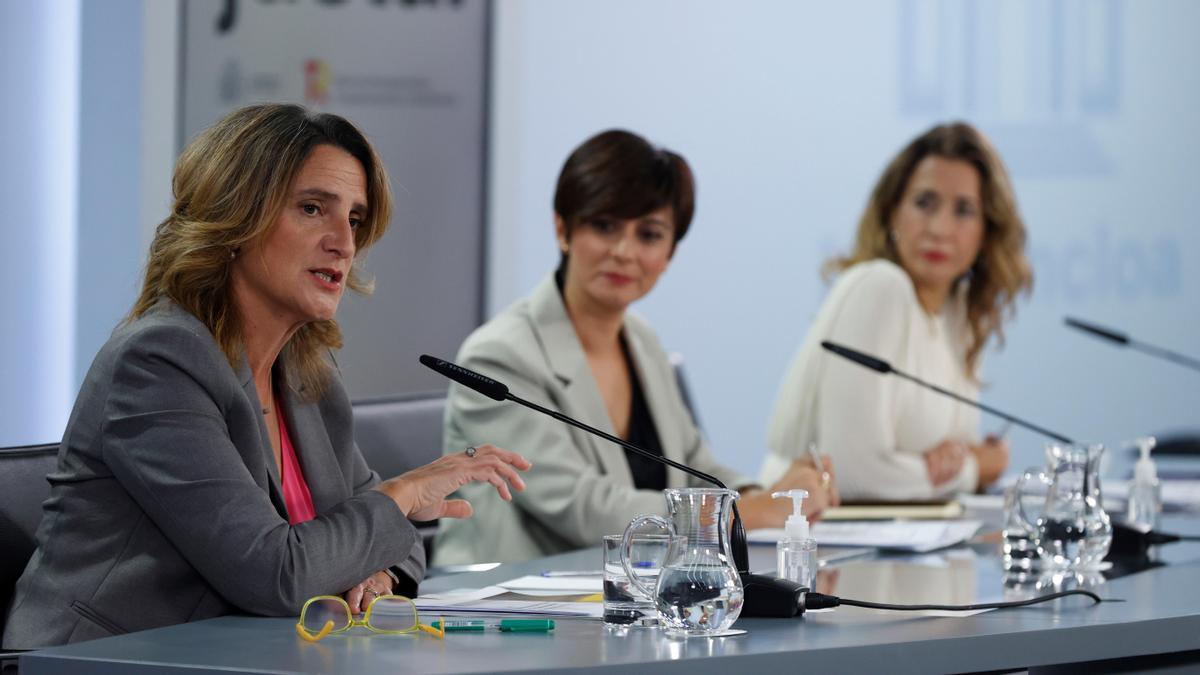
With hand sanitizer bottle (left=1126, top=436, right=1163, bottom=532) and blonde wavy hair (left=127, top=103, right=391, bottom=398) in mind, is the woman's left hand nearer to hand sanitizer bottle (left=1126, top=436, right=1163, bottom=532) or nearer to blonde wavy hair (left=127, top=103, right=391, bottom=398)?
blonde wavy hair (left=127, top=103, right=391, bottom=398)

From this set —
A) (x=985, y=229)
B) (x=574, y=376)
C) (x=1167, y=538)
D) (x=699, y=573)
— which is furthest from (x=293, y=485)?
(x=985, y=229)

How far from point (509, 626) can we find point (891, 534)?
48.0 inches

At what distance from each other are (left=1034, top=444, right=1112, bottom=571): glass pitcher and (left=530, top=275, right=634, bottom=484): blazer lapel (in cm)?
93

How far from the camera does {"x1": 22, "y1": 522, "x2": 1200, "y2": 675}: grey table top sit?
1395mm

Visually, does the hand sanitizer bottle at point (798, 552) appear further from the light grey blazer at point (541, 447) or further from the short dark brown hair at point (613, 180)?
the short dark brown hair at point (613, 180)

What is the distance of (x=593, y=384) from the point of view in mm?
3025

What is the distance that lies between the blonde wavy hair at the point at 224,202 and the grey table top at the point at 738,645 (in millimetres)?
463

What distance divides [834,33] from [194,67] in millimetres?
2397

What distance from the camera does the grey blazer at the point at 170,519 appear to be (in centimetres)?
171

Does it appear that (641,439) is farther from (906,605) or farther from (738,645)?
(738,645)

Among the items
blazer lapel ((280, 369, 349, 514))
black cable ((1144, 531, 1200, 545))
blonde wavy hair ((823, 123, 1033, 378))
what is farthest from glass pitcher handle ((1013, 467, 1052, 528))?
blonde wavy hair ((823, 123, 1033, 378))

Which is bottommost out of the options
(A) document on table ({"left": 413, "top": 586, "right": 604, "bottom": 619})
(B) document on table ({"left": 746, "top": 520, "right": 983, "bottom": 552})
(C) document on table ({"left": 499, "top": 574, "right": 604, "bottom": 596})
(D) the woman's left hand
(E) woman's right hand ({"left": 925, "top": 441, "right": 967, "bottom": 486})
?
(E) woman's right hand ({"left": 925, "top": 441, "right": 967, "bottom": 486})

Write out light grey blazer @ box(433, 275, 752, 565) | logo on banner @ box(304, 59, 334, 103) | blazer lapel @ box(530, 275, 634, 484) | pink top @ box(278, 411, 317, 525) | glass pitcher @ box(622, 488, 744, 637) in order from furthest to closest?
logo on banner @ box(304, 59, 334, 103)
blazer lapel @ box(530, 275, 634, 484)
light grey blazer @ box(433, 275, 752, 565)
pink top @ box(278, 411, 317, 525)
glass pitcher @ box(622, 488, 744, 637)

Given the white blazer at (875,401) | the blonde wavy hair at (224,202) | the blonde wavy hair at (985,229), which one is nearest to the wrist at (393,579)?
the blonde wavy hair at (224,202)
